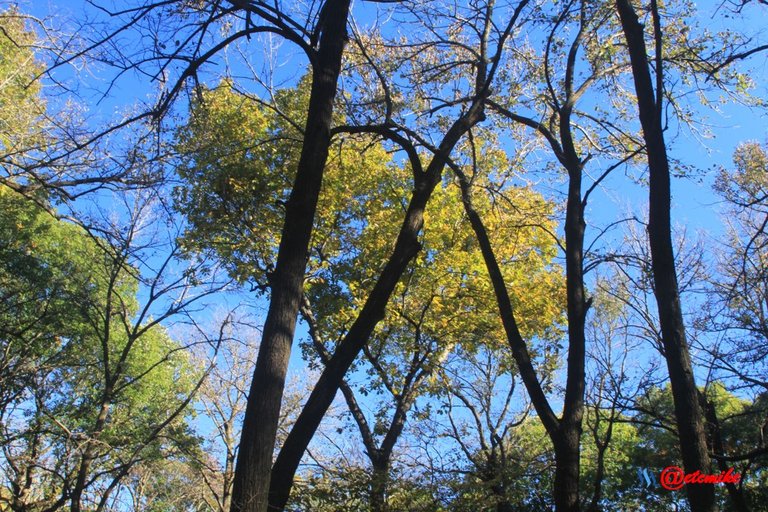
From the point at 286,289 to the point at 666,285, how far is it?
317 centimetres

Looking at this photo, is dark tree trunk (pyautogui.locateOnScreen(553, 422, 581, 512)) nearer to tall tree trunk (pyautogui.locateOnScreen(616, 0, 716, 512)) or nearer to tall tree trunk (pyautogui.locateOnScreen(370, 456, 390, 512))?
tall tree trunk (pyautogui.locateOnScreen(616, 0, 716, 512))

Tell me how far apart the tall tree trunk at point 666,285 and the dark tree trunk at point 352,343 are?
1.87 metres

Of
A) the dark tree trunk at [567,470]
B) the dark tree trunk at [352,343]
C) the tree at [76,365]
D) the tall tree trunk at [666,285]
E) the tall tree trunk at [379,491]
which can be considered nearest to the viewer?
the tall tree trunk at [666,285]

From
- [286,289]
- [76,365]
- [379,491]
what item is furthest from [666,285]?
[76,365]

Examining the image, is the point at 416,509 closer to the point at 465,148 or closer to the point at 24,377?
the point at 465,148

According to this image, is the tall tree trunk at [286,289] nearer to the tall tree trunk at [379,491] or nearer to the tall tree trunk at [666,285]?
the tall tree trunk at [666,285]

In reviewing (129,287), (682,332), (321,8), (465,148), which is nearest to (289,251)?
(321,8)

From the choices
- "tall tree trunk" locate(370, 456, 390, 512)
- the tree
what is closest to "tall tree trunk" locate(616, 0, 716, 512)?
"tall tree trunk" locate(370, 456, 390, 512)

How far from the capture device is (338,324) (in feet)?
36.5

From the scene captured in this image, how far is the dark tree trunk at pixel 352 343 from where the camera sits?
452cm

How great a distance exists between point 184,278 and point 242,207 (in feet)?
6.87

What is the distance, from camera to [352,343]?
5070 mm

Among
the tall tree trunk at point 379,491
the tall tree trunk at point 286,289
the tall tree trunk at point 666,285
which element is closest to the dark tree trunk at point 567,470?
the tall tree trunk at point 666,285

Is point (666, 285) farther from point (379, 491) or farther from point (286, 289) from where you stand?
point (379, 491)
